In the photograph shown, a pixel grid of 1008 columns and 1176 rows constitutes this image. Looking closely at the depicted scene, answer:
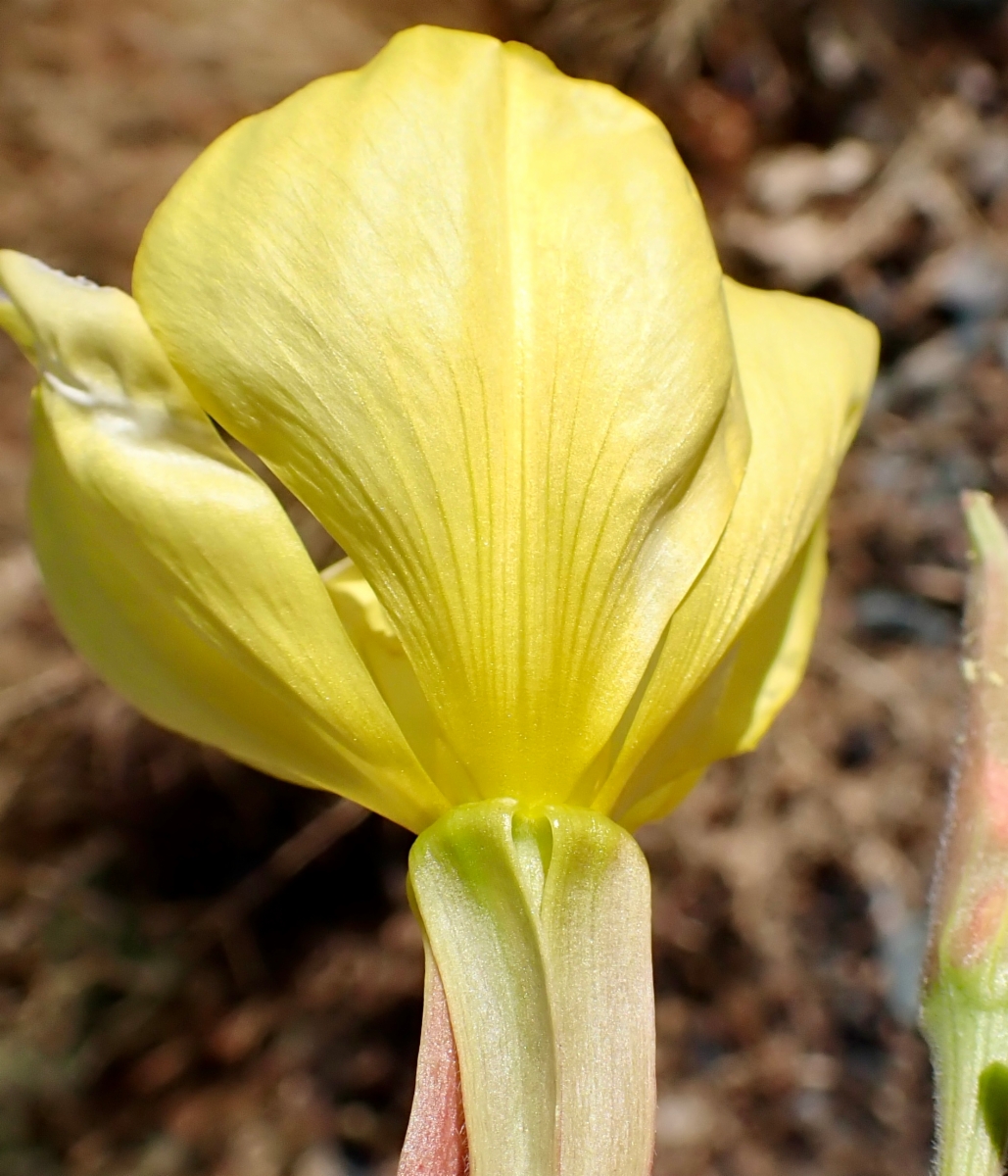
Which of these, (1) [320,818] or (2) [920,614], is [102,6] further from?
(2) [920,614]

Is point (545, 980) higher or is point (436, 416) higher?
point (436, 416)

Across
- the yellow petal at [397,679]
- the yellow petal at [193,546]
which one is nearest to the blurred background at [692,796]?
the yellow petal at [397,679]

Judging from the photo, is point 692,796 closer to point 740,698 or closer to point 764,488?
point 740,698

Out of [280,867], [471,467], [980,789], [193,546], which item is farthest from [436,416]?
[280,867]

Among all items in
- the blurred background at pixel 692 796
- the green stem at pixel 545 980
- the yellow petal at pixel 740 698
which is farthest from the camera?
the blurred background at pixel 692 796

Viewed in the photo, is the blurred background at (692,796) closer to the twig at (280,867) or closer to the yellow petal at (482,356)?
the twig at (280,867)
